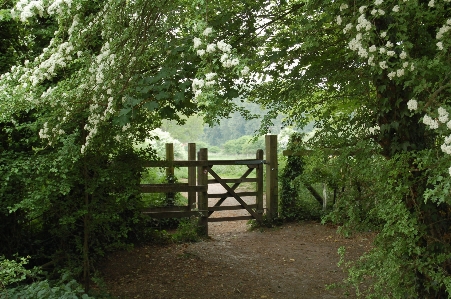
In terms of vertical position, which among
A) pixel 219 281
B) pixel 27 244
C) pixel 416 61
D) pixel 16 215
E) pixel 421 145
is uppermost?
pixel 416 61

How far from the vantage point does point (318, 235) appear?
8102mm

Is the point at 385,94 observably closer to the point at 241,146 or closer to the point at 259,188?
the point at 259,188

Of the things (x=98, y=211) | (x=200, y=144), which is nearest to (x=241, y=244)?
(x=98, y=211)

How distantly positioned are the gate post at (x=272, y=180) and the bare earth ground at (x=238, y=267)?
634 millimetres

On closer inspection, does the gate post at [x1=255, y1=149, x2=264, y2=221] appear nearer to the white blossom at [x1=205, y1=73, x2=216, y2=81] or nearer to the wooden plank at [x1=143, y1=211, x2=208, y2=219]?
the wooden plank at [x1=143, y1=211, x2=208, y2=219]

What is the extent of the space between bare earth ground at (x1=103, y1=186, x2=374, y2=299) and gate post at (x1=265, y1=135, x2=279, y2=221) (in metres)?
0.63

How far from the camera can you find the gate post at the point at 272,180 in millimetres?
8828

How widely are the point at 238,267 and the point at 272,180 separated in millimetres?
2838

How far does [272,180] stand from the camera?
8.93 metres

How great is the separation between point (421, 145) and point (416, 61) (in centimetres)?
137

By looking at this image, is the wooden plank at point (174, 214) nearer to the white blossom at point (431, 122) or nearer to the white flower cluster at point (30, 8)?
the white flower cluster at point (30, 8)

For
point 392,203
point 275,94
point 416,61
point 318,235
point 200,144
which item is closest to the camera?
point 416,61

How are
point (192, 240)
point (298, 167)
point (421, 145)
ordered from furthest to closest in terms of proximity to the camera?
1. point (298, 167)
2. point (192, 240)
3. point (421, 145)

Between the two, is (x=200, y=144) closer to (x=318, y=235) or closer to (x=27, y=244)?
(x=318, y=235)
